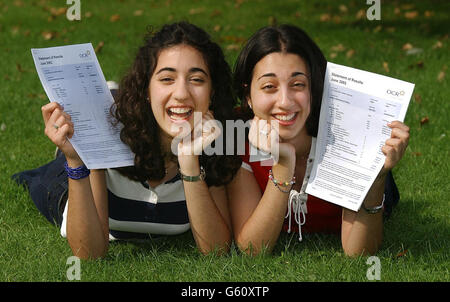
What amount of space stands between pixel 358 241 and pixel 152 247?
39.4 inches

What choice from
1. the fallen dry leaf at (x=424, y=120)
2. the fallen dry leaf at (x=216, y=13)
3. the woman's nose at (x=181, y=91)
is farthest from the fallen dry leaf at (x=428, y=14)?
the woman's nose at (x=181, y=91)

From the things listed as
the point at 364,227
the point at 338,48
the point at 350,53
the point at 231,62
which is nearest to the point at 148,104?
the point at 364,227

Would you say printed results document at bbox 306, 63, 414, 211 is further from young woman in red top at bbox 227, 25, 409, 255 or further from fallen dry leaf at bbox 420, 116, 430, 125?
fallen dry leaf at bbox 420, 116, 430, 125

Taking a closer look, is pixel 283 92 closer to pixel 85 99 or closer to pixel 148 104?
pixel 148 104

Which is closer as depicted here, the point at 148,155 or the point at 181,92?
the point at 181,92

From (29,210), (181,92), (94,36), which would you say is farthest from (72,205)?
(94,36)

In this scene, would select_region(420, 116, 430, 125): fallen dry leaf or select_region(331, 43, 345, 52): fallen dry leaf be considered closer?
select_region(420, 116, 430, 125): fallen dry leaf

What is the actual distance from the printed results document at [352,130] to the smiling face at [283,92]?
0.35 feet

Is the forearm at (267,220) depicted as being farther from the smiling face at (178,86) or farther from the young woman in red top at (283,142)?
the smiling face at (178,86)

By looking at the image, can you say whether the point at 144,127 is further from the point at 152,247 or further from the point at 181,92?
the point at 152,247

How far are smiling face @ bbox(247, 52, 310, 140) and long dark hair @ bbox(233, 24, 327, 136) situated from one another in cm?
4

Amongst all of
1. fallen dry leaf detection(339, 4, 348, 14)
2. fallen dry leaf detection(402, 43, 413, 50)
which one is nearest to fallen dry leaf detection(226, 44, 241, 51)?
fallen dry leaf detection(402, 43, 413, 50)

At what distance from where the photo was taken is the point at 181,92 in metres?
2.93

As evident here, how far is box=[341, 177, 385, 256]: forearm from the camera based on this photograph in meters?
3.01
